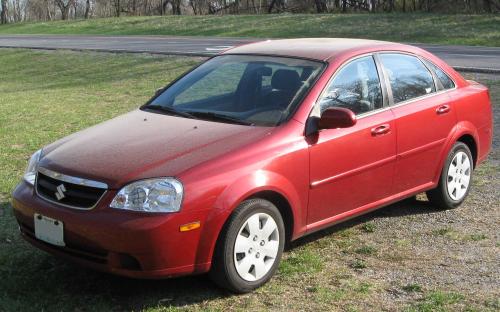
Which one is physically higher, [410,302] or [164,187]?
[164,187]

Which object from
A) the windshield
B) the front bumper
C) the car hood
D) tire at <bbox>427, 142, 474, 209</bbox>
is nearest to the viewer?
the front bumper

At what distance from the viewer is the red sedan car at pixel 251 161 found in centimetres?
395

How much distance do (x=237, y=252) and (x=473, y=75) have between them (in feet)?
36.9

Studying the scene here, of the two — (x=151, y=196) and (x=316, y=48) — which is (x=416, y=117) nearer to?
(x=316, y=48)

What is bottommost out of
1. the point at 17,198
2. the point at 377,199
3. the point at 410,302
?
the point at 410,302

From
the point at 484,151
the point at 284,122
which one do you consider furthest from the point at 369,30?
the point at 284,122

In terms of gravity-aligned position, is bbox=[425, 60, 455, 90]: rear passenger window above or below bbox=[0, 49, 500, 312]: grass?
above

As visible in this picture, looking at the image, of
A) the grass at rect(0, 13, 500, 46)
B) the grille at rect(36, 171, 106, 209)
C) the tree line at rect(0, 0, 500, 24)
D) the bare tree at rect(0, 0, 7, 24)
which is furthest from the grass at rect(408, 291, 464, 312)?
the bare tree at rect(0, 0, 7, 24)

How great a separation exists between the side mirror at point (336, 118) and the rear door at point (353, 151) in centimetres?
11

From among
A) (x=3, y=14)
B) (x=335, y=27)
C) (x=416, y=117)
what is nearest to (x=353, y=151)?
(x=416, y=117)

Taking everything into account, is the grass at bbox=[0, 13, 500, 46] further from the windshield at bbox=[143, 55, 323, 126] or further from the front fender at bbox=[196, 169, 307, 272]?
the front fender at bbox=[196, 169, 307, 272]

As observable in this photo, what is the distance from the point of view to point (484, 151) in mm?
6469

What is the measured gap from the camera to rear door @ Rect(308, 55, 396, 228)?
471 cm

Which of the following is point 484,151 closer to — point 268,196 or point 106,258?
point 268,196
